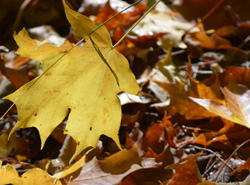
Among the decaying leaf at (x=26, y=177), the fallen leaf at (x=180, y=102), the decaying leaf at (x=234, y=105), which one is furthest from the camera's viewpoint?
the fallen leaf at (x=180, y=102)

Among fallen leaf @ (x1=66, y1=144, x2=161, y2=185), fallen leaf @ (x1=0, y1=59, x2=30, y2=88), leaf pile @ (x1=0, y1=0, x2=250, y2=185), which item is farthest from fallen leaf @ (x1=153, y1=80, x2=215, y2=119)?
fallen leaf @ (x1=0, y1=59, x2=30, y2=88)

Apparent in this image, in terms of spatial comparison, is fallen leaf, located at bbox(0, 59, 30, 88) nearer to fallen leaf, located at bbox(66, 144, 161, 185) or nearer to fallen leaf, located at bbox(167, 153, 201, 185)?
fallen leaf, located at bbox(66, 144, 161, 185)

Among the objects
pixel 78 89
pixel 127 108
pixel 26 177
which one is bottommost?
pixel 127 108

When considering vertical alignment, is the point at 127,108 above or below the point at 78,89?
below

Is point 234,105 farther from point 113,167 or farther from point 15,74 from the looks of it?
point 15,74

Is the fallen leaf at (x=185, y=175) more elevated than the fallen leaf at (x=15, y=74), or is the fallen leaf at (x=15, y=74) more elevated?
the fallen leaf at (x=15, y=74)

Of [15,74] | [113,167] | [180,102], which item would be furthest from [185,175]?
[15,74]

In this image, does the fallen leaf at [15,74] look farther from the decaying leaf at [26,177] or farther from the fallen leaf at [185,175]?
the fallen leaf at [185,175]

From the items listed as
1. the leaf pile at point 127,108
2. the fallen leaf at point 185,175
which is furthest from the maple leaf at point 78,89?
the fallen leaf at point 185,175
